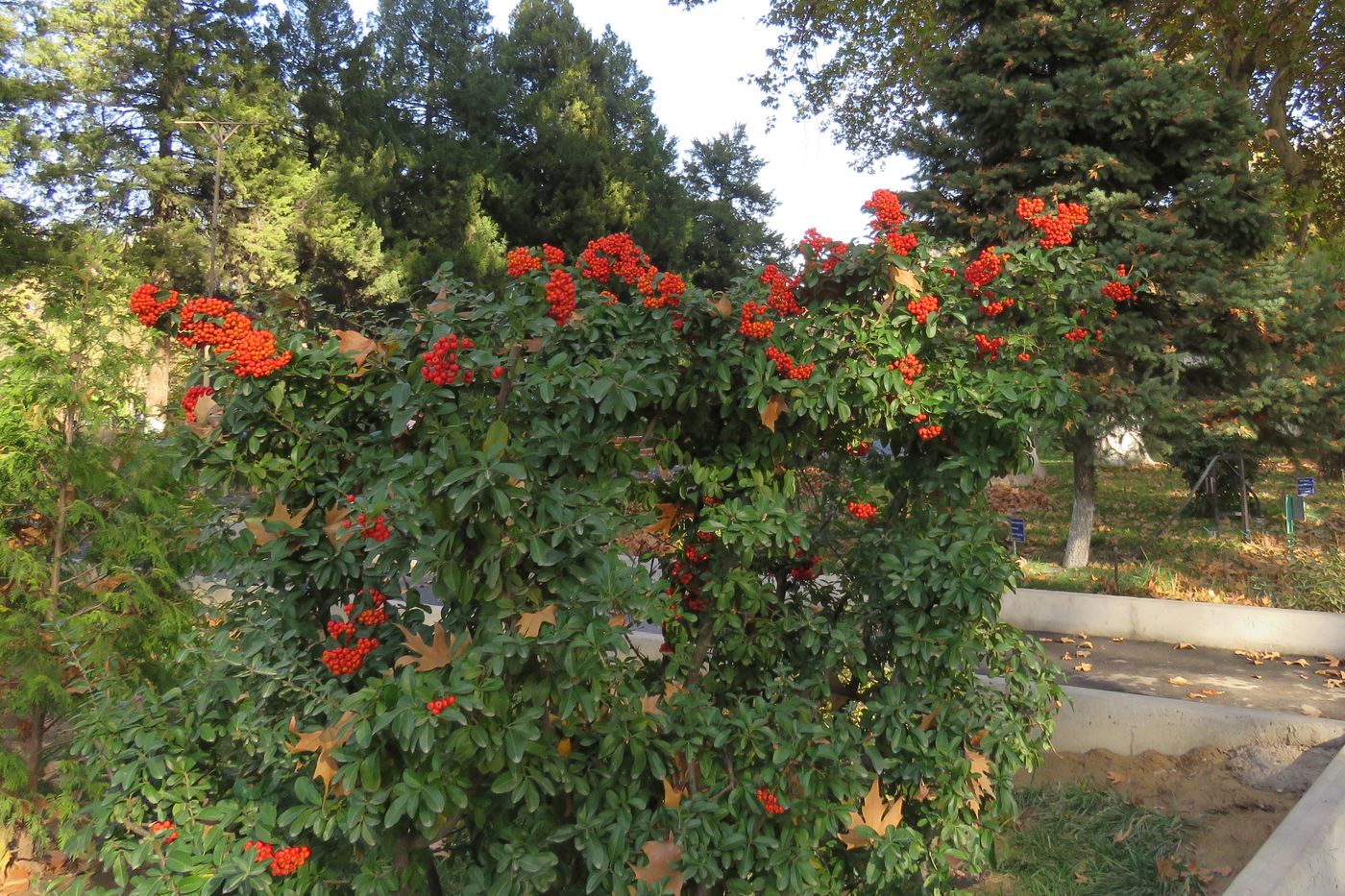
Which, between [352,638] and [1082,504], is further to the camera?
[1082,504]

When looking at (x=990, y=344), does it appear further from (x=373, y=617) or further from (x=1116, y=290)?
(x=373, y=617)

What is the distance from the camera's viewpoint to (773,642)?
314cm

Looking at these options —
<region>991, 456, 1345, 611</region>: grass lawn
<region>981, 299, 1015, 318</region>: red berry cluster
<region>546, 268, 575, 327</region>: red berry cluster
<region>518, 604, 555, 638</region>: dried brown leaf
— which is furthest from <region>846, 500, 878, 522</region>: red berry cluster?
<region>991, 456, 1345, 611</region>: grass lawn

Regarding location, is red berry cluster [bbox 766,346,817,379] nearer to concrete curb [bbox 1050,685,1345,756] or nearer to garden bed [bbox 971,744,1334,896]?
garden bed [bbox 971,744,1334,896]

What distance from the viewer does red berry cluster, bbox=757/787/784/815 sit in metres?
2.64

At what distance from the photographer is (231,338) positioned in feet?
8.22

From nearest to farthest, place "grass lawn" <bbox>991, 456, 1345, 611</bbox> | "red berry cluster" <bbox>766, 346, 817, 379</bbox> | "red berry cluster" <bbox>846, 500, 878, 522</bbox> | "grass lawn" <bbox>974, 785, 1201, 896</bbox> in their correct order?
"red berry cluster" <bbox>766, 346, 817, 379</bbox> < "red berry cluster" <bbox>846, 500, 878, 522</bbox> < "grass lawn" <bbox>974, 785, 1201, 896</bbox> < "grass lawn" <bbox>991, 456, 1345, 611</bbox>

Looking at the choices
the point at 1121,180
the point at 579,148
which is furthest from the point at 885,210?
the point at 579,148

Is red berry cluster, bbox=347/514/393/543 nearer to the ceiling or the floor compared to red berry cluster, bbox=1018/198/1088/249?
nearer to the floor

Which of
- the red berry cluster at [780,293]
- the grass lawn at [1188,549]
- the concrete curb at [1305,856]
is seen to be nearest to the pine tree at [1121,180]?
the grass lawn at [1188,549]

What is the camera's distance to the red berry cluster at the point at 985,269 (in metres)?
3.15

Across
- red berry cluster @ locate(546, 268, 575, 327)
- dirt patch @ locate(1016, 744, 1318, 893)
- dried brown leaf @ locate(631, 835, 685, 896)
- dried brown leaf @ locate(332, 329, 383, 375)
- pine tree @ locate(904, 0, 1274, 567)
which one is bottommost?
dirt patch @ locate(1016, 744, 1318, 893)

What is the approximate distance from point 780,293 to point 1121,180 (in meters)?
8.01

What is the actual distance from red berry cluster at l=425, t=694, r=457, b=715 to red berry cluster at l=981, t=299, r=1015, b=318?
7.39 ft
